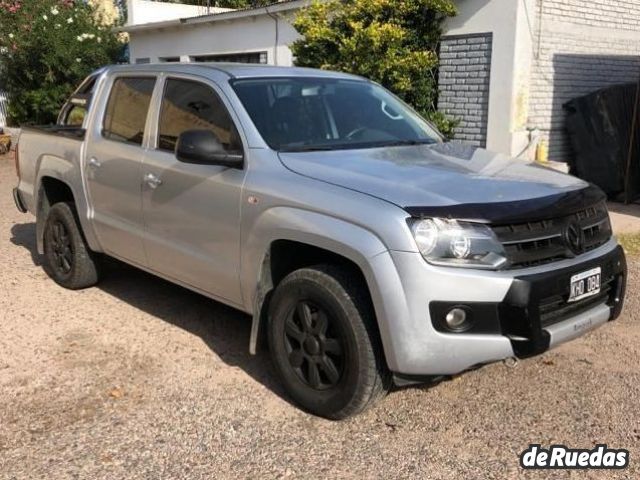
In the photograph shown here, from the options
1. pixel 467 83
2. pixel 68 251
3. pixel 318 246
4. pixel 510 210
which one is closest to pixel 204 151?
pixel 318 246

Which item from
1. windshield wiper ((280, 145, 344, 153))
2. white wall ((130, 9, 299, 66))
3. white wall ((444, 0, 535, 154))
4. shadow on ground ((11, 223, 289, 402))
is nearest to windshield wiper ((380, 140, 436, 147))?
windshield wiper ((280, 145, 344, 153))

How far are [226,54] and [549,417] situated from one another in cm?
1302

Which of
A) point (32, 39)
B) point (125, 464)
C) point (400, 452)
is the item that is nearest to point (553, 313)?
point (400, 452)

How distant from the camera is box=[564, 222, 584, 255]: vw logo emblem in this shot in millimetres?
3417

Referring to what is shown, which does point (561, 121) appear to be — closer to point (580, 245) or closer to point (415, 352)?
point (580, 245)

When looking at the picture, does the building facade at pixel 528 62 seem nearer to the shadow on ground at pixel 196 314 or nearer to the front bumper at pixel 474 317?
the shadow on ground at pixel 196 314

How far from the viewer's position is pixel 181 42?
16531mm

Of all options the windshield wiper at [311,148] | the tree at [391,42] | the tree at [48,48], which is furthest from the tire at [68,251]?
the tree at [48,48]

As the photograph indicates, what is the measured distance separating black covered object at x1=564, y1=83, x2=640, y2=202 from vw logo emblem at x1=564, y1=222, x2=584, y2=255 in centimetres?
719

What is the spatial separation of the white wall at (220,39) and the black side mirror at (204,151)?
9614mm

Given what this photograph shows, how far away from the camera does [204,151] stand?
381 cm

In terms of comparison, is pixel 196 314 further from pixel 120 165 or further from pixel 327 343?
pixel 327 343

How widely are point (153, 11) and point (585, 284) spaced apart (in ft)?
61.3

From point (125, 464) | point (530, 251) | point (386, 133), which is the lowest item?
point (125, 464)
